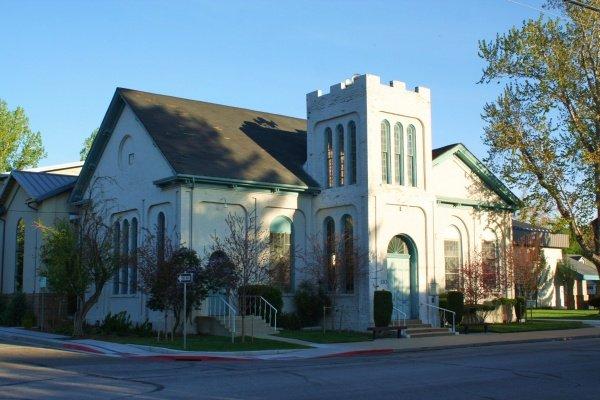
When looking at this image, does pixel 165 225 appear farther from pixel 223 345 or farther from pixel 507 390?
pixel 507 390

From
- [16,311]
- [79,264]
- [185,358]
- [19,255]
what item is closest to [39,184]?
[19,255]

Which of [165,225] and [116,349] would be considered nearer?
[116,349]

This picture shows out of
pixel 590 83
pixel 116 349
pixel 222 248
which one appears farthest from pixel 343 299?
pixel 590 83

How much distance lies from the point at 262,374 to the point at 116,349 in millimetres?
7547

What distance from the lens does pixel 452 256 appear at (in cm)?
3269

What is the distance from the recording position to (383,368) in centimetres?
1625

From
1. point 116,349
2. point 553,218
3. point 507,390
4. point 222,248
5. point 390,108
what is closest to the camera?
point 507,390

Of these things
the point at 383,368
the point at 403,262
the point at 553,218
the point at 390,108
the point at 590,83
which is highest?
the point at 590,83

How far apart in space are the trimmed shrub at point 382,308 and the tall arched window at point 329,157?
213 inches

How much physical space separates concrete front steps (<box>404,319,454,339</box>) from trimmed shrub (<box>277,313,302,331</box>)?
164 inches

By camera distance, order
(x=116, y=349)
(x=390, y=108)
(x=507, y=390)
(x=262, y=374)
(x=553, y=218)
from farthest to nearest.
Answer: (x=553, y=218) < (x=390, y=108) < (x=116, y=349) < (x=262, y=374) < (x=507, y=390)

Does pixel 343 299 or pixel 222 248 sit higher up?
pixel 222 248

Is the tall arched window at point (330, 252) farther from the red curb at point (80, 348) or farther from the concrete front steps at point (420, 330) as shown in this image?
the red curb at point (80, 348)

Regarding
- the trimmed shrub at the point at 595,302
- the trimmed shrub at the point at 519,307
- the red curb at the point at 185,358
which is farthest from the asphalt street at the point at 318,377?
the trimmed shrub at the point at 595,302
